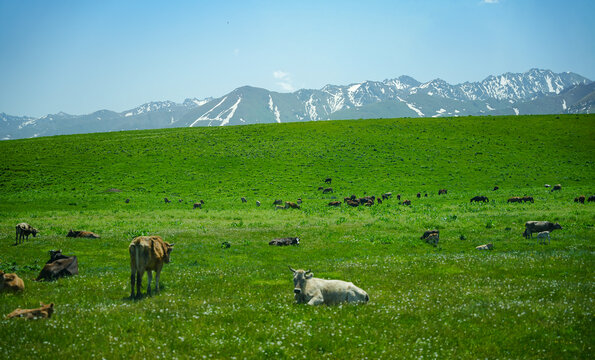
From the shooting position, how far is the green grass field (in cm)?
850

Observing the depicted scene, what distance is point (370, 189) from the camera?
55969 millimetres

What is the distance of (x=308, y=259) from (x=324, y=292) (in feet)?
26.9

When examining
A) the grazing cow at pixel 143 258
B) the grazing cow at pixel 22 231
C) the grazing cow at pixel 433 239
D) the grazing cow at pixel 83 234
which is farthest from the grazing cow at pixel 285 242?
the grazing cow at pixel 22 231

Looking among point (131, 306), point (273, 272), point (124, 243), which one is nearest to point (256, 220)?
point (124, 243)

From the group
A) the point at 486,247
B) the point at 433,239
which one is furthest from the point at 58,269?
the point at 486,247

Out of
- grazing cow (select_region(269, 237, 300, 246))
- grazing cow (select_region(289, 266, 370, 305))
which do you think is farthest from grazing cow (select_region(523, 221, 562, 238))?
grazing cow (select_region(289, 266, 370, 305))

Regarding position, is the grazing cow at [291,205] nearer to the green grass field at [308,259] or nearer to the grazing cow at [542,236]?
the green grass field at [308,259]

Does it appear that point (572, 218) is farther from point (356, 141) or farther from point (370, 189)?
point (356, 141)

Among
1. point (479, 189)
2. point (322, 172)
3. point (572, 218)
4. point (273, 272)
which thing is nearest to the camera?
point (273, 272)

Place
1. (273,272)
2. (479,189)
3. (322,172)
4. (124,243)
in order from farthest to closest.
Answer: (322,172), (479,189), (124,243), (273,272)

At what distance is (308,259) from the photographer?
20359 millimetres

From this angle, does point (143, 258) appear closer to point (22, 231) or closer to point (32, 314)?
point (32, 314)

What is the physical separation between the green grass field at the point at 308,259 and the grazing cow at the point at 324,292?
61 cm

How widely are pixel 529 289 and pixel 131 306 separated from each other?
13101 mm
